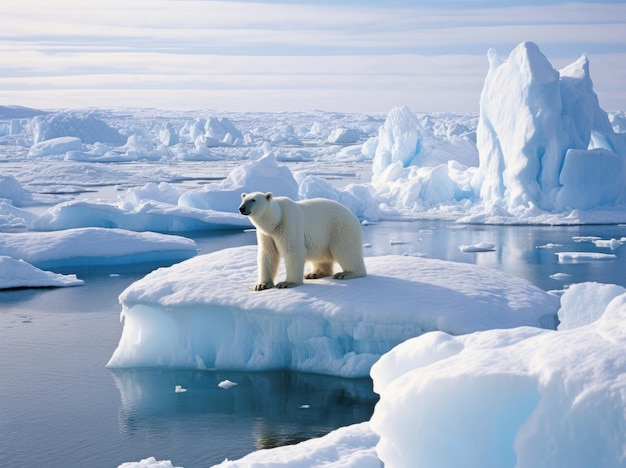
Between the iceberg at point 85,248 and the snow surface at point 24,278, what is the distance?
196 centimetres

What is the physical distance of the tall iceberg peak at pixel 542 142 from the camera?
79.0 feet

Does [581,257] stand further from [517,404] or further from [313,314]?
[517,404]

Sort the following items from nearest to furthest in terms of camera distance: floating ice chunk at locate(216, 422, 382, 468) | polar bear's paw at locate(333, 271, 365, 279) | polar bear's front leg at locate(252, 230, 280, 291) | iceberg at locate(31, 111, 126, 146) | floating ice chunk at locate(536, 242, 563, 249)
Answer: floating ice chunk at locate(216, 422, 382, 468) < polar bear's front leg at locate(252, 230, 280, 291) < polar bear's paw at locate(333, 271, 365, 279) < floating ice chunk at locate(536, 242, 563, 249) < iceberg at locate(31, 111, 126, 146)

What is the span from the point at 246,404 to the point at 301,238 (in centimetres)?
172

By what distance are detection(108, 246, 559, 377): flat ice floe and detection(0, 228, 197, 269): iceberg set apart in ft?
28.2

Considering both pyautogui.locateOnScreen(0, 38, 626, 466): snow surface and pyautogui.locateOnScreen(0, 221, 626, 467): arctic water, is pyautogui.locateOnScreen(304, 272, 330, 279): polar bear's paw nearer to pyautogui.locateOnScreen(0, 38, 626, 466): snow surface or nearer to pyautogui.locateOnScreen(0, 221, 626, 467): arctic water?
pyautogui.locateOnScreen(0, 38, 626, 466): snow surface

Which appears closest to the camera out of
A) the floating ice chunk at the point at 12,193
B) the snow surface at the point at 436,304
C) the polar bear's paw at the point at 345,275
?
the snow surface at the point at 436,304

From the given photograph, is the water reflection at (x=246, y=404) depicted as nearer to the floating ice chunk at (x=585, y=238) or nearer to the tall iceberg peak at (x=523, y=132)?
the floating ice chunk at (x=585, y=238)

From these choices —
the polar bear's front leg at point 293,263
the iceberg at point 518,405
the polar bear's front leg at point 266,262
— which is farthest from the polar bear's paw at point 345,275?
the iceberg at point 518,405

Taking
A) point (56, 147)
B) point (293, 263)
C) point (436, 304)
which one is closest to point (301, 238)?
point (293, 263)

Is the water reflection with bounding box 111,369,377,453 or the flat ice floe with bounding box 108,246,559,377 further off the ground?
the flat ice floe with bounding box 108,246,559,377

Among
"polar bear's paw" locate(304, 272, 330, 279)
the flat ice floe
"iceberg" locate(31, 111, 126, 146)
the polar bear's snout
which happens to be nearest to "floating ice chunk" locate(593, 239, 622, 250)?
the flat ice floe

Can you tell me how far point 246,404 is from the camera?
27.5 feet

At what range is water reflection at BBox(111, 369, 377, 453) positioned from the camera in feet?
25.4
